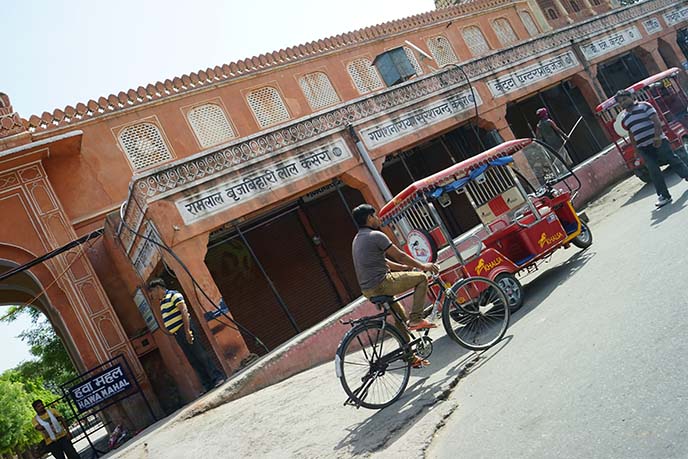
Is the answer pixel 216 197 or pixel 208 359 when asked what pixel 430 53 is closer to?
pixel 216 197

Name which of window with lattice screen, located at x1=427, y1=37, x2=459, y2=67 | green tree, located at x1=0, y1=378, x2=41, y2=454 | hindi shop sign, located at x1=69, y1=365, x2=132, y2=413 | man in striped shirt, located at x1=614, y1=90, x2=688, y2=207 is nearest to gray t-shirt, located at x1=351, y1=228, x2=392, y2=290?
man in striped shirt, located at x1=614, y1=90, x2=688, y2=207

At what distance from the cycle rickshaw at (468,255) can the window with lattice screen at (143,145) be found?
963 cm

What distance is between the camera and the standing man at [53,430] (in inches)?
433

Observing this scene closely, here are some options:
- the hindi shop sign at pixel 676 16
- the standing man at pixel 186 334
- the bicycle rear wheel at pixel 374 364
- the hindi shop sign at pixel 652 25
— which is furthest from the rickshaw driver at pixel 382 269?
the hindi shop sign at pixel 676 16

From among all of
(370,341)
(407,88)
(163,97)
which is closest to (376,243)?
(370,341)

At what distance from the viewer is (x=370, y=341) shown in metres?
5.62

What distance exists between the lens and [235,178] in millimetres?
11031

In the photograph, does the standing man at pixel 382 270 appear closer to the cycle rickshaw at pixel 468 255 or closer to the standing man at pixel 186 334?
the cycle rickshaw at pixel 468 255

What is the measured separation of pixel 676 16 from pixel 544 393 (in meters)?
21.7

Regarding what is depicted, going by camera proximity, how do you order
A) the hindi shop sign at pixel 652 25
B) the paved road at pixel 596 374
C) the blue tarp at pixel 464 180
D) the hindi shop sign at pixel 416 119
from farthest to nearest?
the hindi shop sign at pixel 652 25, the hindi shop sign at pixel 416 119, the blue tarp at pixel 464 180, the paved road at pixel 596 374

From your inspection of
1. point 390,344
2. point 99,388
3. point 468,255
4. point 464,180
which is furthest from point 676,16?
point 99,388

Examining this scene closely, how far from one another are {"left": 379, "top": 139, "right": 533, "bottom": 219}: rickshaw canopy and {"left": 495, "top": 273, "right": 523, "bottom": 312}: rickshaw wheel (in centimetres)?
138

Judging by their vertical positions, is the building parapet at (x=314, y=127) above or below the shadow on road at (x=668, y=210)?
above

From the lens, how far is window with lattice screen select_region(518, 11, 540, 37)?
2734cm
